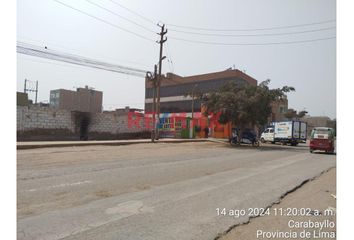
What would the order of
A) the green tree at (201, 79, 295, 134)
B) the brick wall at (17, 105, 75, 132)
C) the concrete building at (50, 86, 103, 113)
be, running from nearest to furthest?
the brick wall at (17, 105, 75, 132), the green tree at (201, 79, 295, 134), the concrete building at (50, 86, 103, 113)

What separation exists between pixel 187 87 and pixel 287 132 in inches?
1099

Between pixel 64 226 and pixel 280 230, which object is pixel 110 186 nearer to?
pixel 64 226

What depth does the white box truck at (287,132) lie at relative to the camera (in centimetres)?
3900

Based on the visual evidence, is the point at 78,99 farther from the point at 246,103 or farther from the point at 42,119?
the point at 246,103

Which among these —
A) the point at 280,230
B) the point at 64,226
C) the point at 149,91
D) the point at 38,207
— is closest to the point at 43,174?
the point at 38,207

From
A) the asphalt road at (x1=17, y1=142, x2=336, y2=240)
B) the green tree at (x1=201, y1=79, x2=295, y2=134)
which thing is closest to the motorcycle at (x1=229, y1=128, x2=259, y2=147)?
the green tree at (x1=201, y1=79, x2=295, y2=134)

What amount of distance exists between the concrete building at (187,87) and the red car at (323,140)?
30.5 meters

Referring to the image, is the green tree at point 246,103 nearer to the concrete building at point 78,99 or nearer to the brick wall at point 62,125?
the brick wall at point 62,125

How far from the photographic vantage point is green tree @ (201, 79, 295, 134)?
29.2 meters

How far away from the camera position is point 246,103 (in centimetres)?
2912

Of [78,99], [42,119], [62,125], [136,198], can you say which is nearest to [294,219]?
[136,198]

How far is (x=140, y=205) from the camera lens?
7086mm

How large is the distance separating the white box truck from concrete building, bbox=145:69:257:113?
15842 millimetres

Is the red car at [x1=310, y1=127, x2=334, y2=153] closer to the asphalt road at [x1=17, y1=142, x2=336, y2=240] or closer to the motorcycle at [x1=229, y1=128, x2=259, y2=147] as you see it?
the motorcycle at [x1=229, y1=128, x2=259, y2=147]
